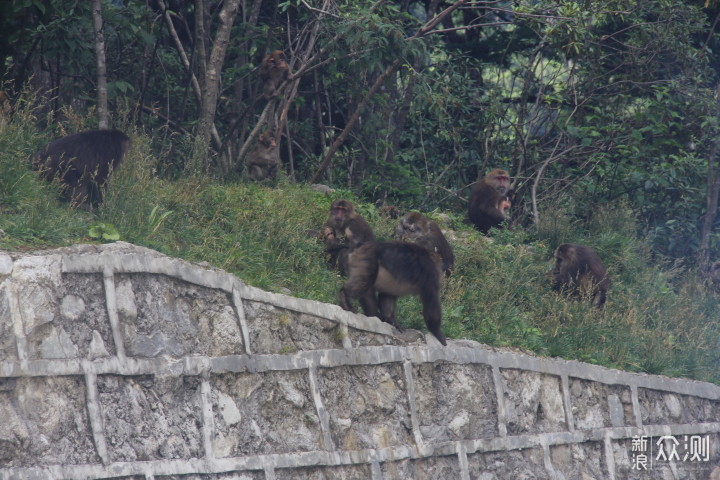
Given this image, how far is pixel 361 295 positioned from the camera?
355 inches

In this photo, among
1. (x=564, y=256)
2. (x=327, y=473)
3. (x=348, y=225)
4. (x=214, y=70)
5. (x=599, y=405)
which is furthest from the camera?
(x=214, y=70)

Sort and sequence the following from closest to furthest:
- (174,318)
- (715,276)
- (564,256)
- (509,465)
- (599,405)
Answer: (174,318), (509,465), (599,405), (564,256), (715,276)

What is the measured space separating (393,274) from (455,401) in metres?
1.52

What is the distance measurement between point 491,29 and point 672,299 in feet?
21.6

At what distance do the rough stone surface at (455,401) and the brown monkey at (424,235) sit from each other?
179cm

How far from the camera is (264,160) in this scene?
499 inches

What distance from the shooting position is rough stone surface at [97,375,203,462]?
6.93 m

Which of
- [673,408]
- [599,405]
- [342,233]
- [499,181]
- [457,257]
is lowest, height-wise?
[673,408]

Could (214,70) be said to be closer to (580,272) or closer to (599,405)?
(580,272)

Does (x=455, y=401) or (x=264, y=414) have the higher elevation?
(x=264, y=414)

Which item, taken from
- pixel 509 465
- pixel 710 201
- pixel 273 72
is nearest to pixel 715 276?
pixel 710 201

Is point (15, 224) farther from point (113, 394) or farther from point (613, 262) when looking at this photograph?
point (613, 262)

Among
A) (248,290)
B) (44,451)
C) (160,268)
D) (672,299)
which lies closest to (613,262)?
(672,299)

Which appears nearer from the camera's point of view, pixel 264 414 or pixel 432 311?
pixel 264 414
